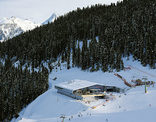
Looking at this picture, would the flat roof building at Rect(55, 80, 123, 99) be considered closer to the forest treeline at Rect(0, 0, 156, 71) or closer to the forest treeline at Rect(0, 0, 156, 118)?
the forest treeline at Rect(0, 0, 156, 118)

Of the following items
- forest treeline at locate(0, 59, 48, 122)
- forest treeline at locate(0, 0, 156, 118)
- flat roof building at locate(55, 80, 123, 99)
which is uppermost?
forest treeline at locate(0, 0, 156, 118)

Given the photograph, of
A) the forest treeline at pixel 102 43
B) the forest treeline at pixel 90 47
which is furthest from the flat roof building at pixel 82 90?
the forest treeline at pixel 102 43

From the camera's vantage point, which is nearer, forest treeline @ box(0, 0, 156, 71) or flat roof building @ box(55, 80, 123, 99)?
flat roof building @ box(55, 80, 123, 99)

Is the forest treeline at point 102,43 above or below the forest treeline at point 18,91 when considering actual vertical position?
above

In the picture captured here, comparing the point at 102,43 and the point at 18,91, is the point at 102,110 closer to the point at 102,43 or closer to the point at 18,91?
the point at 18,91

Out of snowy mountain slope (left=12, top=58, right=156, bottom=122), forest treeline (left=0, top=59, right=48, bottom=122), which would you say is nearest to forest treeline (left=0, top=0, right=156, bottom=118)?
forest treeline (left=0, top=59, right=48, bottom=122)

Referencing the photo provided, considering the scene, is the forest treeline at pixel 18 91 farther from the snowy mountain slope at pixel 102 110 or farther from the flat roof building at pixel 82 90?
the flat roof building at pixel 82 90

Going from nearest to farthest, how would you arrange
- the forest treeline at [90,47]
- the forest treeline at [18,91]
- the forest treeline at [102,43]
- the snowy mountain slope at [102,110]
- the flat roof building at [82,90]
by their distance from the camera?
the snowy mountain slope at [102,110] → the flat roof building at [82,90] → the forest treeline at [18,91] → the forest treeline at [90,47] → the forest treeline at [102,43]

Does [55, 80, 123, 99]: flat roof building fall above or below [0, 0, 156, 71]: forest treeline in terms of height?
below

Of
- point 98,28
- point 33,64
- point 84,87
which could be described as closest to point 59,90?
point 84,87

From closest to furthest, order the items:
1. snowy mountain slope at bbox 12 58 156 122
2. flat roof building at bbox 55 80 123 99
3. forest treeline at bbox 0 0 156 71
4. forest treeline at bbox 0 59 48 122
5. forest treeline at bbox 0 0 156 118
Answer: snowy mountain slope at bbox 12 58 156 122 → flat roof building at bbox 55 80 123 99 → forest treeline at bbox 0 59 48 122 → forest treeline at bbox 0 0 156 118 → forest treeline at bbox 0 0 156 71

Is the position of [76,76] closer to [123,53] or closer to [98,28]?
[123,53]

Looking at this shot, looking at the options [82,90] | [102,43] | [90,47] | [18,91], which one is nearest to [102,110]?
[82,90]
